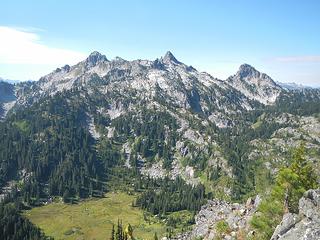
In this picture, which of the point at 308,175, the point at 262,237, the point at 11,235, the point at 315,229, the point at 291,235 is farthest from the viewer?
the point at 11,235

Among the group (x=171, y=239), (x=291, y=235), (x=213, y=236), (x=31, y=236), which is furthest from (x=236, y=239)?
(x=31, y=236)

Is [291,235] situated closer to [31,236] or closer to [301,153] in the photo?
[301,153]

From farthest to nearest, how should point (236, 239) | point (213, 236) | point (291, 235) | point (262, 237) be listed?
1. point (213, 236)
2. point (236, 239)
3. point (262, 237)
4. point (291, 235)

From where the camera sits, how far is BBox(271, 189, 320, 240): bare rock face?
50531 millimetres

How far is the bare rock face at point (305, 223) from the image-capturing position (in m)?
50.5

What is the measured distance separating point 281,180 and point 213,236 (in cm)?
2752

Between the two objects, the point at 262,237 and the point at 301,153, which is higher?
the point at 301,153

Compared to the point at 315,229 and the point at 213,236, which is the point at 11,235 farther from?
the point at 315,229

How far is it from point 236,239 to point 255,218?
1299 cm

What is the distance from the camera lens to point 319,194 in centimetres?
6462

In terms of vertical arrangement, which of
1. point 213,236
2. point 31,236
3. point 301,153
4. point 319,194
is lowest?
point 31,236

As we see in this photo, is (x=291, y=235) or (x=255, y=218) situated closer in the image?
(x=291, y=235)

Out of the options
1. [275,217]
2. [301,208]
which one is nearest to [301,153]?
[275,217]

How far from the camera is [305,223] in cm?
5353
